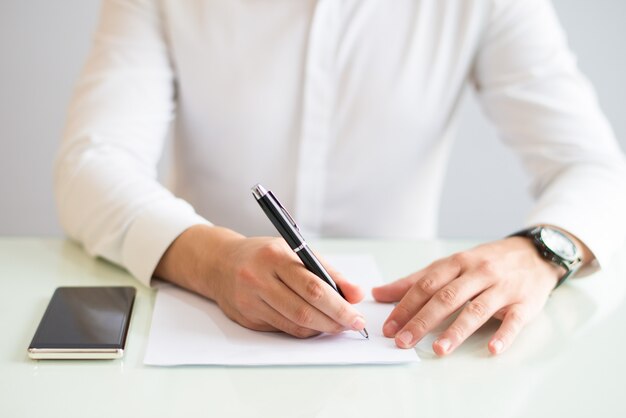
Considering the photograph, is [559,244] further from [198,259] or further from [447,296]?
[198,259]

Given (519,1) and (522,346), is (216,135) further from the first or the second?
(522,346)

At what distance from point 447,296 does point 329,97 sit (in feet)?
2.06

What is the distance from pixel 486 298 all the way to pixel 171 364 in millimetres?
356

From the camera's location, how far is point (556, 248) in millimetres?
973

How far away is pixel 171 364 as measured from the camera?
73 centimetres

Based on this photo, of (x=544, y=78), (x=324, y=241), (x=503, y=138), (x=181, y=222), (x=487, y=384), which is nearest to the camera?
(x=487, y=384)

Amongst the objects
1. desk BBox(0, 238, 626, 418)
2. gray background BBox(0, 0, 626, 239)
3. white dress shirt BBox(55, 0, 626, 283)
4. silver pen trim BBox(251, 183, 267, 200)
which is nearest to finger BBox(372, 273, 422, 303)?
desk BBox(0, 238, 626, 418)

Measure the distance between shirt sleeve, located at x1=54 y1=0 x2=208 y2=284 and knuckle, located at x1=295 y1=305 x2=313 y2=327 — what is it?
0.80ft

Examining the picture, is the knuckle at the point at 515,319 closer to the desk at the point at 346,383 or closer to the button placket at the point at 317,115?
the desk at the point at 346,383

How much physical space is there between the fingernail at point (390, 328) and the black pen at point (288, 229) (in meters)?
0.02

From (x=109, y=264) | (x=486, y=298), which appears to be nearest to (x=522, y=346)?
(x=486, y=298)

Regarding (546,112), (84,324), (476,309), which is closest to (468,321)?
(476,309)

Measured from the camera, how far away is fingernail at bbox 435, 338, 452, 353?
0.77 metres

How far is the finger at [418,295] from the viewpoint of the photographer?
815 mm
